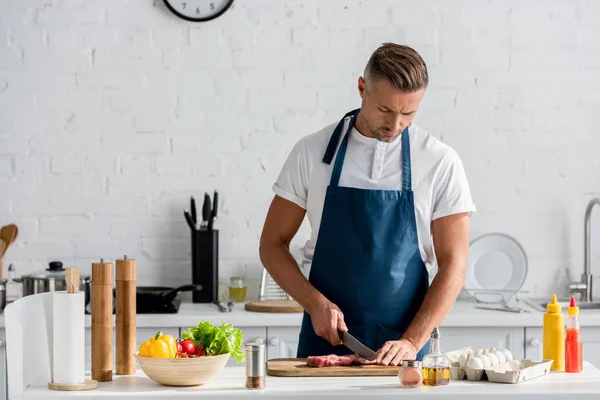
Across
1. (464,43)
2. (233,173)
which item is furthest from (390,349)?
(464,43)

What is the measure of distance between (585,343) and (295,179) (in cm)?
170

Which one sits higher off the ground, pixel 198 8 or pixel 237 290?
pixel 198 8

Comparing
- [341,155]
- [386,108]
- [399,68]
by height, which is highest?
[399,68]

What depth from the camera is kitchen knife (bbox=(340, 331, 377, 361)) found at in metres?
2.79

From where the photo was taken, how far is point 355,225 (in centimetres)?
317

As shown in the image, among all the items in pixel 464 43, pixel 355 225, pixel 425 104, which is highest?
pixel 464 43

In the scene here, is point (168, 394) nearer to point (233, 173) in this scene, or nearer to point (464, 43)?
point (233, 173)

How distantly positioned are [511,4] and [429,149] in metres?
1.82

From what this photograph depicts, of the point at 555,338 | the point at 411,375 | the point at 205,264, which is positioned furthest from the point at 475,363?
the point at 205,264

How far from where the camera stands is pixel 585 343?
4.12 m

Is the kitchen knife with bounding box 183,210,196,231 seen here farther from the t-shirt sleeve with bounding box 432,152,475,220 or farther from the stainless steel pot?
the t-shirt sleeve with bounding box 432,152,475,220

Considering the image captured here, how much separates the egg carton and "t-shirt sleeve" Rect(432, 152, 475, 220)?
546mm

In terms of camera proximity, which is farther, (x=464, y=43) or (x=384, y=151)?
(x=464, y=43)

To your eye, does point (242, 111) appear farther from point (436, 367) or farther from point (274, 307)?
point (436, 367)
